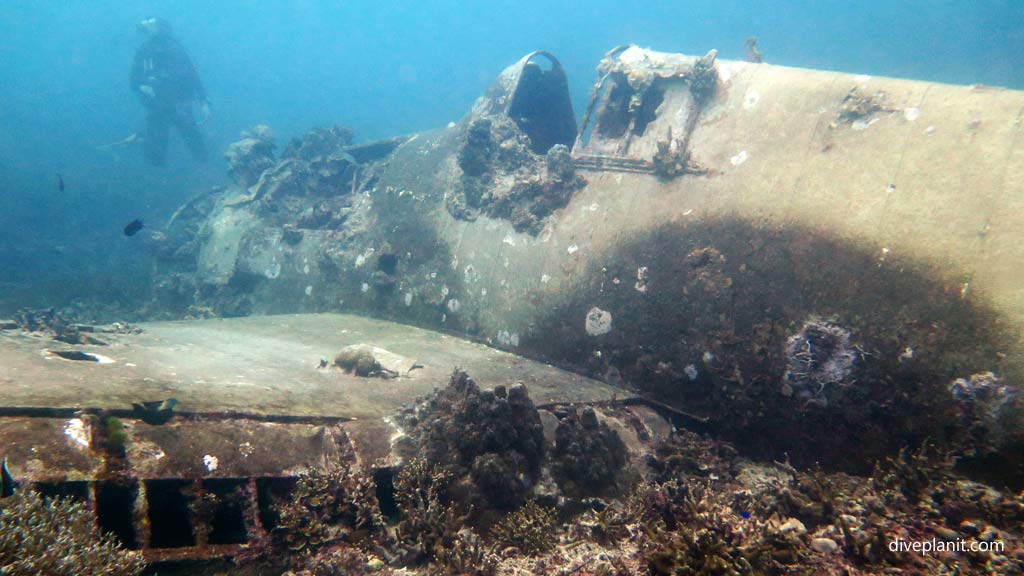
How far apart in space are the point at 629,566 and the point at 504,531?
41.9 inches

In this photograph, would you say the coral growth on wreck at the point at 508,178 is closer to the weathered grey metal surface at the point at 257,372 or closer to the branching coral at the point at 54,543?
the weathered grey metal surface at the point at 257,372

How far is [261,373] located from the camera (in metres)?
5.84

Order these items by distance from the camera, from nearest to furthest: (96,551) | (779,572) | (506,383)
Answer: (96,551), (779,572), (506,383)

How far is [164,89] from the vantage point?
89.4 feet

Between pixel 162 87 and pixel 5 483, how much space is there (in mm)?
32066

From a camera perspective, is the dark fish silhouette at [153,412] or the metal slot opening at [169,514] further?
the dark fish silhouette at [153,412]

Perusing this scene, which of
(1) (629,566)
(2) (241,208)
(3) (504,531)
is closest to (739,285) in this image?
(1) (629,566)

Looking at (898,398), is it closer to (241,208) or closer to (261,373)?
(261,373)

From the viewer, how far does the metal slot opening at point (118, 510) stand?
3312 mm

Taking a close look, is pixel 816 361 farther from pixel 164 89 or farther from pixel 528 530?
pixel 164 89

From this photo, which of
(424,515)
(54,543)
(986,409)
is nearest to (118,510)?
(54,543)

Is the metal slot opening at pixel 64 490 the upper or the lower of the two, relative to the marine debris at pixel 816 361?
lower

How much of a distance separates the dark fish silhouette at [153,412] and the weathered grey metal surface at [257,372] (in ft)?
0.37

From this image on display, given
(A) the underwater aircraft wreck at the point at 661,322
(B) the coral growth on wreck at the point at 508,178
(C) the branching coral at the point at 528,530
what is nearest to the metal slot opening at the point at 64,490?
(A) the underwater aircraft wreck at the point at 661,322
